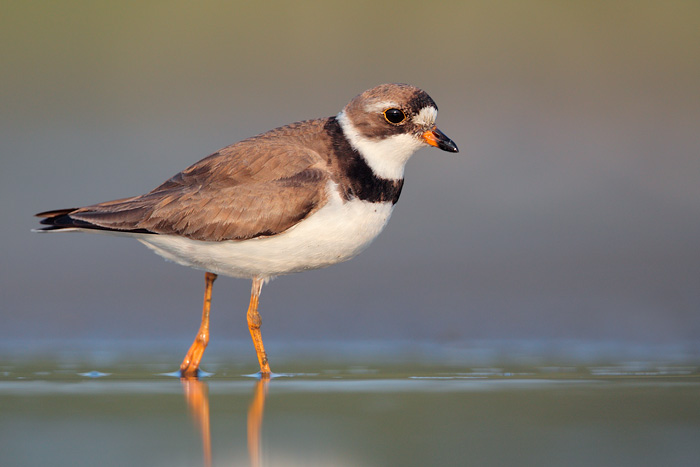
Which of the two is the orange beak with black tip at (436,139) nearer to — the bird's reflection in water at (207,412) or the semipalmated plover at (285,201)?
the semipalmated plover at (285,201)

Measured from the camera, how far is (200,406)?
17.8ft

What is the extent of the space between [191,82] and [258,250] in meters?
8.13

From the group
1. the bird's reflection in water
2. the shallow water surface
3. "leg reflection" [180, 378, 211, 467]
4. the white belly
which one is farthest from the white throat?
"leg reflection" [180, 378, 211, 467]

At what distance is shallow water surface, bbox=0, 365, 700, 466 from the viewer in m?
4.21

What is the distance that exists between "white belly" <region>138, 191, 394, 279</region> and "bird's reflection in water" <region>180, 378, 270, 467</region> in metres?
0.83

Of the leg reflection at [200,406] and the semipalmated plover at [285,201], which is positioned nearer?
the leg reflection at [200,406]

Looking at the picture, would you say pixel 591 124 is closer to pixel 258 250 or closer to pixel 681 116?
pixel 681 116

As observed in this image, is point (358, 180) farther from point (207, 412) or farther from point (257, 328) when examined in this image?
point (207, 412)

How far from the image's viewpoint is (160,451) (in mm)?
4238

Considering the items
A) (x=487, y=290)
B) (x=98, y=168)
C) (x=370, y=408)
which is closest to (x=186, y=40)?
(x=98, y=168)

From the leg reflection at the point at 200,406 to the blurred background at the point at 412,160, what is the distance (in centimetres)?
209

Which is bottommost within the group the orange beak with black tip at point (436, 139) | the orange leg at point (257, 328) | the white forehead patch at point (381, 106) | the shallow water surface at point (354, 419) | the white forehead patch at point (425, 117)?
the shallow water surface at point (354, 419)

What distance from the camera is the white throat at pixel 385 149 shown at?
696 centimetres

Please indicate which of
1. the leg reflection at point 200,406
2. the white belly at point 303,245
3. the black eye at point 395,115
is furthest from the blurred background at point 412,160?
the black eye at point 395,115
